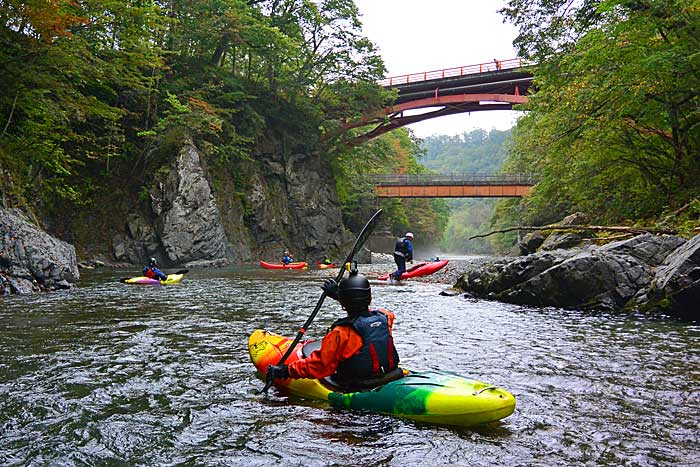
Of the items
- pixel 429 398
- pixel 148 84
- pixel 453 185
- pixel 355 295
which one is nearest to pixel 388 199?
pixel 453 185

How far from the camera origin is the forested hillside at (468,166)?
93688mm

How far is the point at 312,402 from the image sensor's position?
17.0 ft

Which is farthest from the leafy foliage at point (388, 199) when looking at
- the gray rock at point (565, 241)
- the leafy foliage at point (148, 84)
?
the gray rock at point (565, 241)

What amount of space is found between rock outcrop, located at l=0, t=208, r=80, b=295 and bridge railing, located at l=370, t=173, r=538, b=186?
3189cm

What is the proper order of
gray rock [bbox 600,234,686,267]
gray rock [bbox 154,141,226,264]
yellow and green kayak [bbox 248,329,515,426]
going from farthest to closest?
1. gray rock [bbox 154,141,226,264]
2. gray rock [bbox 600,234,686,267]
3. yellow and green kayak [bbox 248,329,515,426]

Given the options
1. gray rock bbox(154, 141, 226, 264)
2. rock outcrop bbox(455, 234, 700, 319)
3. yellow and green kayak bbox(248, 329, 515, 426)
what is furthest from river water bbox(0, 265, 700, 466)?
gray rock bbox(154, 141, 226, 264)

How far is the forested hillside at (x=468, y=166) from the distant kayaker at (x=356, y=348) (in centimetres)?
7145

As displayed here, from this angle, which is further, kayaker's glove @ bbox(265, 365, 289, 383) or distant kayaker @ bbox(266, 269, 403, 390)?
kayaker's glove @ bbox(265, 365, 289, 383)

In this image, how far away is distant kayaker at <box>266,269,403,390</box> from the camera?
479 centimetres

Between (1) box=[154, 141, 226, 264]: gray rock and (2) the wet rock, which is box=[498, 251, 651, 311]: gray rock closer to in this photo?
(2) the wet rock

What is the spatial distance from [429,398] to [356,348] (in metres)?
0.75

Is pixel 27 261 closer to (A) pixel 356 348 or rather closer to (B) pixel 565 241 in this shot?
(A) pixel 356 348

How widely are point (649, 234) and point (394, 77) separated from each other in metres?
30.8

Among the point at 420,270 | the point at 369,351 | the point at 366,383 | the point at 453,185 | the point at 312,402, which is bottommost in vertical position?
the point at 420,270
